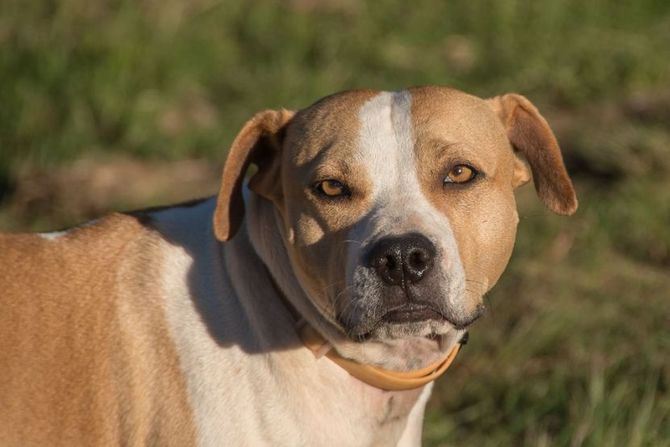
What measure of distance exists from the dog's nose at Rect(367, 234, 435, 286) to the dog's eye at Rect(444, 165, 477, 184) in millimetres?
343

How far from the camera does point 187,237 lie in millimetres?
4125

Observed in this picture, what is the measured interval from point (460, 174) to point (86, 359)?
128 centimetres

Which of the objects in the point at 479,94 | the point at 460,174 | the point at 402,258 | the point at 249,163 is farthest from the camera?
the point at 479,94

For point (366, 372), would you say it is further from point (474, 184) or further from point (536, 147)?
point (536, 147)

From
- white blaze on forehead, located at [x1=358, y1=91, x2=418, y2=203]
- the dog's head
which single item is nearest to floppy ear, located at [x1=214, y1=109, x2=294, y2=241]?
the dog's head

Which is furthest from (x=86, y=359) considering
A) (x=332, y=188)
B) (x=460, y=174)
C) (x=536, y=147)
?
(x=536, y=147)

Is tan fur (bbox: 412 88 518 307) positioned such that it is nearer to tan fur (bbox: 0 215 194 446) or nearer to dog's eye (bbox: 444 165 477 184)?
dog's eye (bbox: 444 165 477 184)

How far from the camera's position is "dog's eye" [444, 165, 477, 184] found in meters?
3.81

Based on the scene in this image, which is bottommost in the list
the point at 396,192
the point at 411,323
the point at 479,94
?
the point at 479,94

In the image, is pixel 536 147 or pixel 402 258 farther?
pixel 536 147

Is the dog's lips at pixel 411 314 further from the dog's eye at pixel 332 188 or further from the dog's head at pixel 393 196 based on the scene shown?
Answer: the dog's eye at pixel 332 188

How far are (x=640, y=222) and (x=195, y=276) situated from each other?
3499mm

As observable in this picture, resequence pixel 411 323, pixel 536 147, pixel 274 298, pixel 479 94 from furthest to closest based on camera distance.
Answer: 1. pixel 479 94
2. pixel 536 147
3. pixel 274 298
4. pixel 411 323

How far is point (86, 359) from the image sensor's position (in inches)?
154
